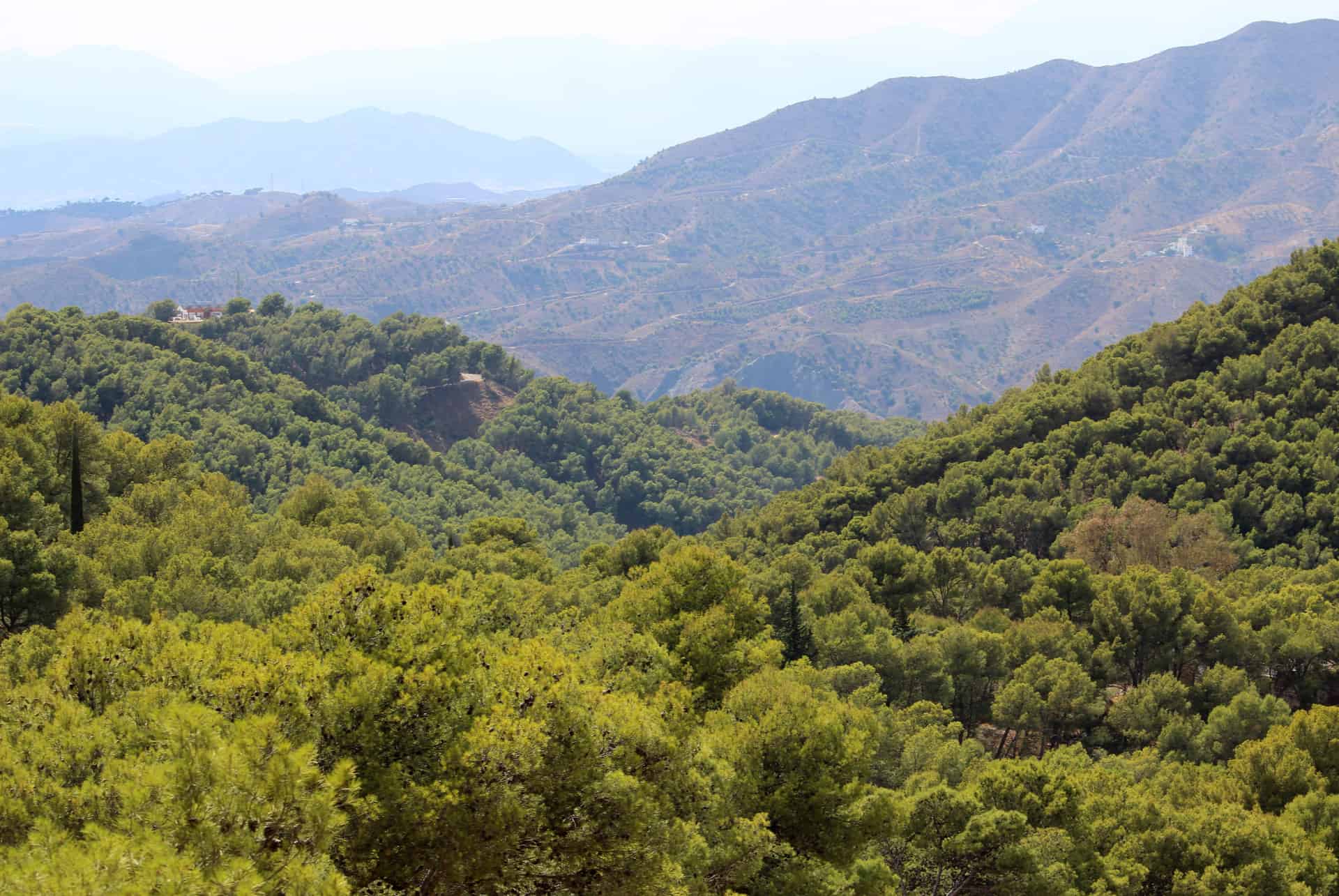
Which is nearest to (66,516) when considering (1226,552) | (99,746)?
(99,746)

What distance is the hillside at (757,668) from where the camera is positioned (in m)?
17.5

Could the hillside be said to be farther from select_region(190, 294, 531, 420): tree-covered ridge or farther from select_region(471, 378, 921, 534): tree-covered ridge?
select_region(471, 378, 921, 534): tree-covered ridge

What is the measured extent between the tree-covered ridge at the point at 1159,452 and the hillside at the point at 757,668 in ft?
0.86

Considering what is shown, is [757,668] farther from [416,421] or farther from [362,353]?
[362,353]

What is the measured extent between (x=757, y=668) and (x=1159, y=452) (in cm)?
4965

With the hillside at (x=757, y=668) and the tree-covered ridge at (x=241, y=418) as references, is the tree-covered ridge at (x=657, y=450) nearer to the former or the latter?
the tree-covered ridge at (x=241, y=418)

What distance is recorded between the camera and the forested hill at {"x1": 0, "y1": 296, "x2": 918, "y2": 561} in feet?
365

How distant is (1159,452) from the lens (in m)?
72.8

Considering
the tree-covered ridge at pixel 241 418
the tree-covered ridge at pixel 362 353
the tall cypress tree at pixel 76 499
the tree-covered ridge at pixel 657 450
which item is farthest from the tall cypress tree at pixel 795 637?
the tree-covered ridge at pixel 362 353

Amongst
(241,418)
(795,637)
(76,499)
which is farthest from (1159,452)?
(241,418)

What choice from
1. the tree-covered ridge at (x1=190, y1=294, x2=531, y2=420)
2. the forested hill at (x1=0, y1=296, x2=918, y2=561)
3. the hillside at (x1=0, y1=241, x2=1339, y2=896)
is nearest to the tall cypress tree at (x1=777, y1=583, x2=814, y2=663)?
the hillside at (x1=0, y1=241, x2=1339, y2=896)

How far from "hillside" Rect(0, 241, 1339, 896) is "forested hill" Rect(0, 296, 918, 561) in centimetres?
1868

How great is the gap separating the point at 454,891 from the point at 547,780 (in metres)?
2.19

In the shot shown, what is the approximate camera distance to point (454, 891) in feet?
58.9
